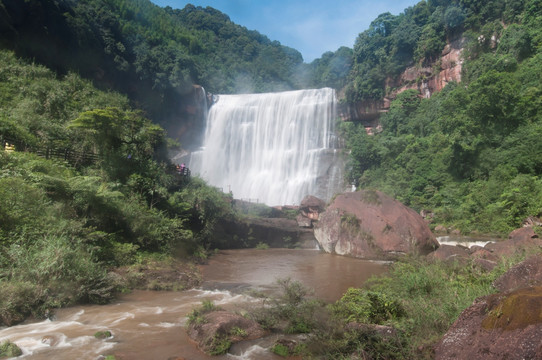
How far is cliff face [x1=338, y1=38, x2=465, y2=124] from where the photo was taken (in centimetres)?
3606

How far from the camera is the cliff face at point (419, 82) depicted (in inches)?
1420

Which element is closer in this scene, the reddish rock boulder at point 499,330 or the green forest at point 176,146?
the reddish rock boulder at point 499,330

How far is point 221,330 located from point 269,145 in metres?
35.0

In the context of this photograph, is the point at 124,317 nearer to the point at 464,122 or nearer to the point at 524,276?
the point at 524,276

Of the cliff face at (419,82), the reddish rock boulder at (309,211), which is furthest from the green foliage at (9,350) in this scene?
the cliff face at (419,82)

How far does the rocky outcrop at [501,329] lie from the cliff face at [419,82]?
37.8m

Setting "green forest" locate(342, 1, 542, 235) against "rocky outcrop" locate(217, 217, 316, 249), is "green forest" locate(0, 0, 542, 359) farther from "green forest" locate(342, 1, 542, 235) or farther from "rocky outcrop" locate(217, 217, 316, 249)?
"rocky outcrop" locate(217, 217, 316, 249)

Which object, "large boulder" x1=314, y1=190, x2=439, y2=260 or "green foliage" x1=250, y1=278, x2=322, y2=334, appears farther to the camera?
"large boulder" x1=314, y1=190, x2=439, y2=260

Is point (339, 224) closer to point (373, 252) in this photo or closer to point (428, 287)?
point (373, 252)

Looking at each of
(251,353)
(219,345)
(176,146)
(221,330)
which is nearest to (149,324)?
(221,330)

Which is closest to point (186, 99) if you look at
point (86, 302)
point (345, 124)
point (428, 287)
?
point (345, 124)

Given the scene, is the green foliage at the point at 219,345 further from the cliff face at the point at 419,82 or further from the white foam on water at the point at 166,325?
the cliff face at the point at 419,82

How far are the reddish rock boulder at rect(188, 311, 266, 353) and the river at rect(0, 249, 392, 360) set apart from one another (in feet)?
0.43

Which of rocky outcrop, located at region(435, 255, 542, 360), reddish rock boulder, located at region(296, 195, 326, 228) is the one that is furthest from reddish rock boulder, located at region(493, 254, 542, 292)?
reddish rock boulder, located at region(296, 195, 326, 228)
